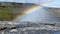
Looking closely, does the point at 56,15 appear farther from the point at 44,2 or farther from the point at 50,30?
the point at 50,30

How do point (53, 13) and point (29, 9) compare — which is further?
point (29, 9)

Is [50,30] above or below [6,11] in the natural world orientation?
below

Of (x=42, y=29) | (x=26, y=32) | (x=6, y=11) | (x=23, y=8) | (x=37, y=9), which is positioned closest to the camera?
(x=26, y=32)

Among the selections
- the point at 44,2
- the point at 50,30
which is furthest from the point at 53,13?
the point at 50,30

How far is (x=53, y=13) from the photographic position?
136 inches

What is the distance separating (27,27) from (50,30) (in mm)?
334

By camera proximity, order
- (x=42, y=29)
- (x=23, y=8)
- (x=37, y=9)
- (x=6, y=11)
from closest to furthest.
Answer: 1. (x=42, y=29)
2. (x=6, y=11)
3. (x=23, y=8)
4. (x=37, y=9)

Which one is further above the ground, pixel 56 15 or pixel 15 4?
pixel 15 4

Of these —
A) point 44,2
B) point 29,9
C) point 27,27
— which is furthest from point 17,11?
→ point 27,27

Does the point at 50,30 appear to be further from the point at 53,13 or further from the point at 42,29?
the point at 53,13

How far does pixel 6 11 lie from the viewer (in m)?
3.29

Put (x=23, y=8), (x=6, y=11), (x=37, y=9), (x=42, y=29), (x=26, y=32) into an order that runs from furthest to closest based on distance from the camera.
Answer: (x=37, y=9) → (x=23, y=8) → (x=6, y=11) → (x=42, y=29) → (x=26, y=32)

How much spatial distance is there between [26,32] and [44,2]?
80.8 inches

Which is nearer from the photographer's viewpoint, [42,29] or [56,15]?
[42,29]
